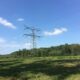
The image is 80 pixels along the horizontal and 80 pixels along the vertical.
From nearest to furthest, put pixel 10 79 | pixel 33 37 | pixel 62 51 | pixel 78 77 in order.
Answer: pixel 78 77, pixel 10 79, pixel 33 37, pixel 62 51

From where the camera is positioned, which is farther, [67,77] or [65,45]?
[65,45]

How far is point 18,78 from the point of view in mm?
22703

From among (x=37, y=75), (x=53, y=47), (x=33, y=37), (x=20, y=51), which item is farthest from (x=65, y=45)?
(x=37, y=75)

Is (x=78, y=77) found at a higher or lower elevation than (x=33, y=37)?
lower

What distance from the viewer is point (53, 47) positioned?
565 feet

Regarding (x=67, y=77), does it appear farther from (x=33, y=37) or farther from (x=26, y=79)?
(x=33, y=37)

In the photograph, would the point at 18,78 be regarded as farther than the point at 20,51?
No

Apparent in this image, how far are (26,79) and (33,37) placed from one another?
65.7 metres

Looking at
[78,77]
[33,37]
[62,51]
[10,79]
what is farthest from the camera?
[62,51]

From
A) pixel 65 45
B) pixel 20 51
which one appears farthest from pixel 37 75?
pixel 65 45

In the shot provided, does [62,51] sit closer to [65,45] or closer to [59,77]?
[65,45]

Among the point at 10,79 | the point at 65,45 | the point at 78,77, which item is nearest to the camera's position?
the point at 78,77

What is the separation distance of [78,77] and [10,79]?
5687mm

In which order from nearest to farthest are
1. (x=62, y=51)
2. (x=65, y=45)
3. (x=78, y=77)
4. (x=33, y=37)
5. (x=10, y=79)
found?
1. (x=78, y=77)
2. (x=10, y=79)
3. (x=33, y=37)
4. (x=62, y=51)
5. (x=65, y=45)
